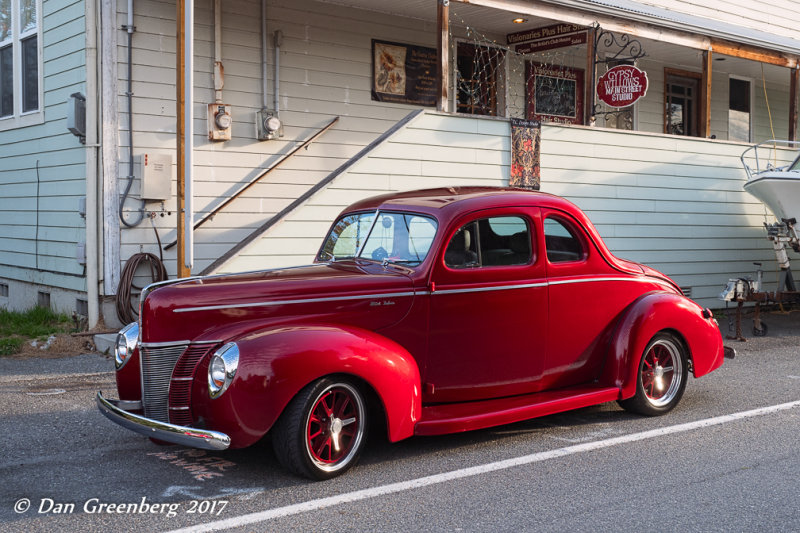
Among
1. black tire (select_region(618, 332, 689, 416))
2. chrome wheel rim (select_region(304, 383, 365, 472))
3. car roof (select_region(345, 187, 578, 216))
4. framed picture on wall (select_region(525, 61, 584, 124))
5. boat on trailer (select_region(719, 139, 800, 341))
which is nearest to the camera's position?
chrome wheel rim (select_region(304, 383, 365, 472))

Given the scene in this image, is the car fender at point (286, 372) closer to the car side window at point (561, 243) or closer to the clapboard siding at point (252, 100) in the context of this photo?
the car side window at point (561, 243)

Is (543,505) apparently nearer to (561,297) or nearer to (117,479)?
(561,297)

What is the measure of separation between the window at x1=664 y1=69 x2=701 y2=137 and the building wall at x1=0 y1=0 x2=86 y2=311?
441 inches

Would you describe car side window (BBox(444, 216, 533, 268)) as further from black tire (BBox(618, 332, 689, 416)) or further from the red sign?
the red sign

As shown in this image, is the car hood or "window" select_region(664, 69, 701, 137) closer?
the car hood

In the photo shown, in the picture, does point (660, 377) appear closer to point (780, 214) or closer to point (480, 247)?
point (480, 247)

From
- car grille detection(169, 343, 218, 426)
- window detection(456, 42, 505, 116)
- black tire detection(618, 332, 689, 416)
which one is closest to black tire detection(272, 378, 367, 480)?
car grille detection(169, 343, 218, 426)

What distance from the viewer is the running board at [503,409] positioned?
5137 millimetres

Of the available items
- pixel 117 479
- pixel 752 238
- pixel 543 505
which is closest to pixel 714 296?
pixel 752 238

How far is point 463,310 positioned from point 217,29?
671 centimetres

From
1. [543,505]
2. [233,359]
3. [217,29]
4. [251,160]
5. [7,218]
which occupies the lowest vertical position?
[543,505]

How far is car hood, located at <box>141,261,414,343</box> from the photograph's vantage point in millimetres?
4762

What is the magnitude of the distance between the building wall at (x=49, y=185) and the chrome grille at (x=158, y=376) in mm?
5696

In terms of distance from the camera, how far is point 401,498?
→ 448 centimetres
